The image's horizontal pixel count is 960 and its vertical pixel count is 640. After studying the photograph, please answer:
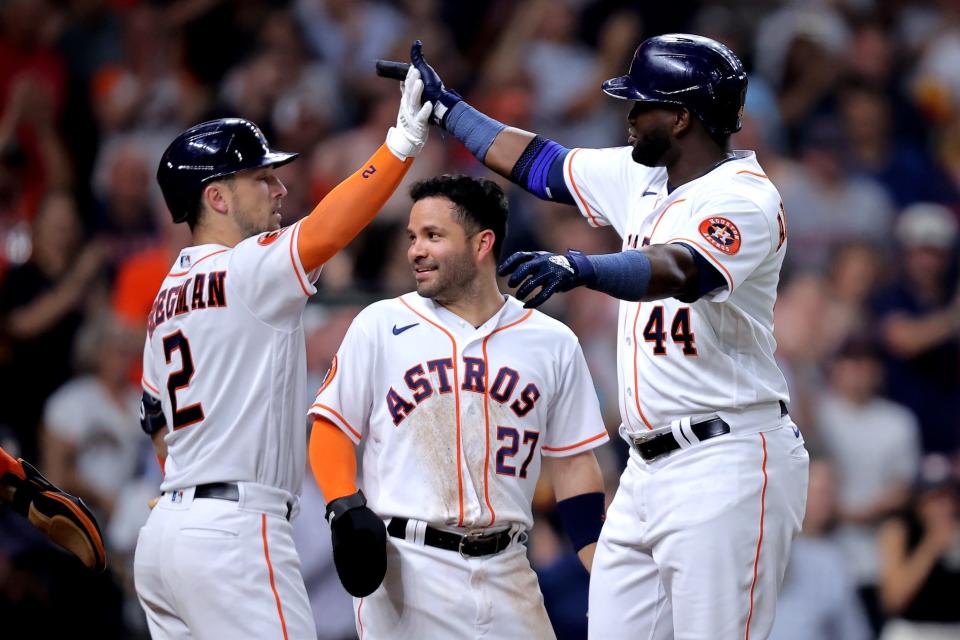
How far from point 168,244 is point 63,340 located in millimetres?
783

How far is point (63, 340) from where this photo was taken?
24.8ft

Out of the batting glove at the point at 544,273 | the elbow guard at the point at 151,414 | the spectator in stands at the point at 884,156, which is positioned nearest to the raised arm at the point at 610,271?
the batting glove at the point at 544,273

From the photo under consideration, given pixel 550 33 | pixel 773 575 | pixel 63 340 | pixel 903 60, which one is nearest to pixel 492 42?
pixel 550 33

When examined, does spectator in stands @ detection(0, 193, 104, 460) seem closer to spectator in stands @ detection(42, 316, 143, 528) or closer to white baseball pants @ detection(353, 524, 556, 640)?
spectator in stands @ detection(42, 316, 143, 528)

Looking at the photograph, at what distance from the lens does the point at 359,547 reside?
4.05m

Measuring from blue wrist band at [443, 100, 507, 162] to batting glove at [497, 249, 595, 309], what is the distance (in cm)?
113

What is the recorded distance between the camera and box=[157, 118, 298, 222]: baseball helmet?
14.3ft

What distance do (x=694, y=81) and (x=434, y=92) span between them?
2.87 feet

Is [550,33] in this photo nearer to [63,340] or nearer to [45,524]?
[63,340]

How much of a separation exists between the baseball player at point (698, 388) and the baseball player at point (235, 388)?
2.59ft

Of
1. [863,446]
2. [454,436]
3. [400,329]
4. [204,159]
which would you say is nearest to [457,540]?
[454,436]

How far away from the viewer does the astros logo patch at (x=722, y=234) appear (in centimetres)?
380

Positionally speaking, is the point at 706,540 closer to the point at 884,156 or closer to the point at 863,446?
the point at 863,446

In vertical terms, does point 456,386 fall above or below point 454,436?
above
